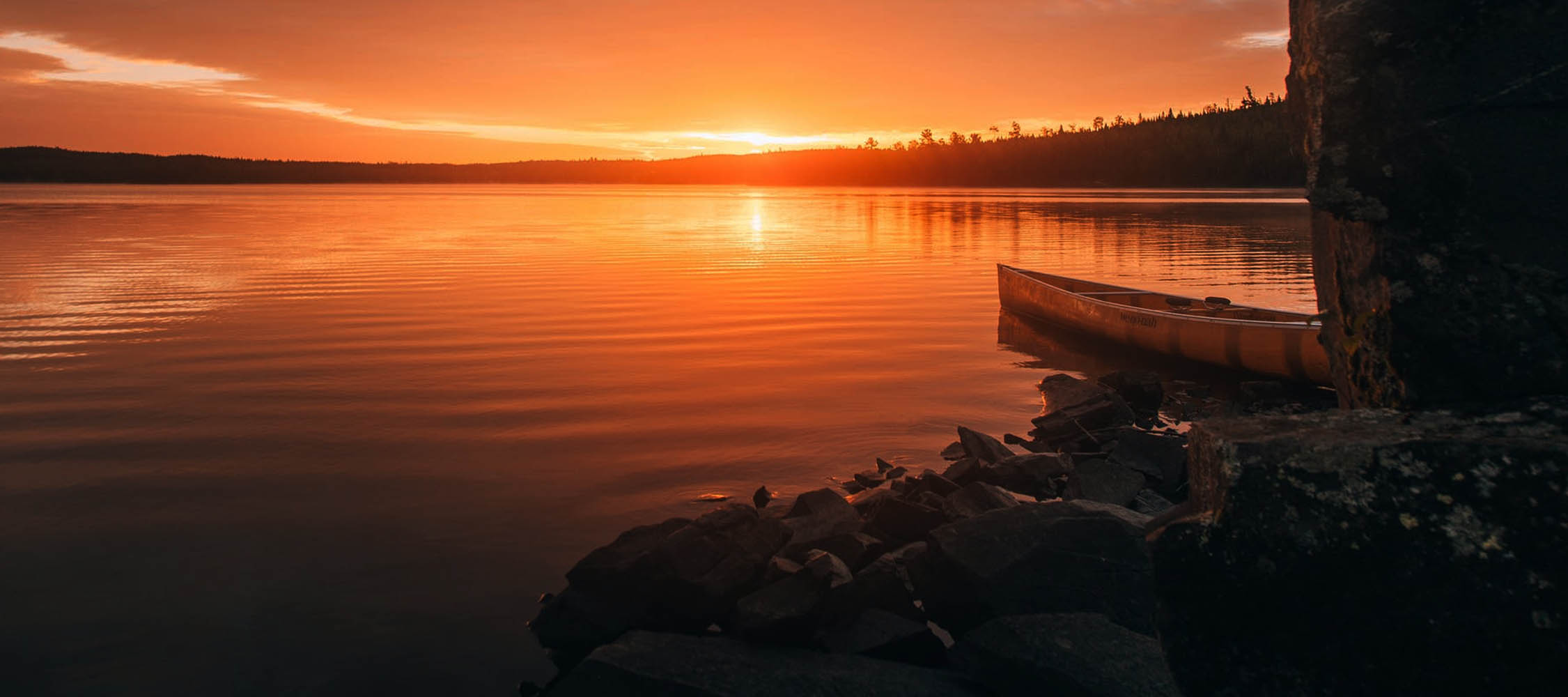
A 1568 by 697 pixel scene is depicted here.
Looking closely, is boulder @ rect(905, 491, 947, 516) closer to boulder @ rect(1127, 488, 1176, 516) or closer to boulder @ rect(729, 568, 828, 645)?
boulder @ rect(1127, 488, 1176, 516)

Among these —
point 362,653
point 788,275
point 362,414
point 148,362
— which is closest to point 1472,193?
point 362,653

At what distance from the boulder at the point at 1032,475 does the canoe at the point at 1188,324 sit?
12.2 feet

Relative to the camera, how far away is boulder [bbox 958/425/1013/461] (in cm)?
954

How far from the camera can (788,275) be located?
28.8m

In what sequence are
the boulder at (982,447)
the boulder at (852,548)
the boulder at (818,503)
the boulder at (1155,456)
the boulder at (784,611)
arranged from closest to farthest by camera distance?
the boulder at (784,611)
the boulder at (852,548)
the boulder at (818,503)
the boulder at (1155,456)
the boulder at (982,447)

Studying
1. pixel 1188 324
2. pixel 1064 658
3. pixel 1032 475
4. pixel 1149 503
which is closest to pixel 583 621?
pixel 1064 658

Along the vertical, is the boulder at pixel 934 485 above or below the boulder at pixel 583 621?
above

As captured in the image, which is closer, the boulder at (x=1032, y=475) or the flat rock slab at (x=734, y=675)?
the flat rock slab at (x=734, y=675)

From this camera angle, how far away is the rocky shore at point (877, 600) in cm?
487

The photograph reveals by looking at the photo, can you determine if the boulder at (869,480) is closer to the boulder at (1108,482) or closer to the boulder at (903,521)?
the boulder at (903,521)

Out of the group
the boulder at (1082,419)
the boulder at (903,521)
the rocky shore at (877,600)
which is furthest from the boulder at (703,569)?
the boulder at (1082,419)

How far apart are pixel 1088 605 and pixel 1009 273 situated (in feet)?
53.4

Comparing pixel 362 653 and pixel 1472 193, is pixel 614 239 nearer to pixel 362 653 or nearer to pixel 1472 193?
pixel 362 653

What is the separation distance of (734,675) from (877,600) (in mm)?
1380
